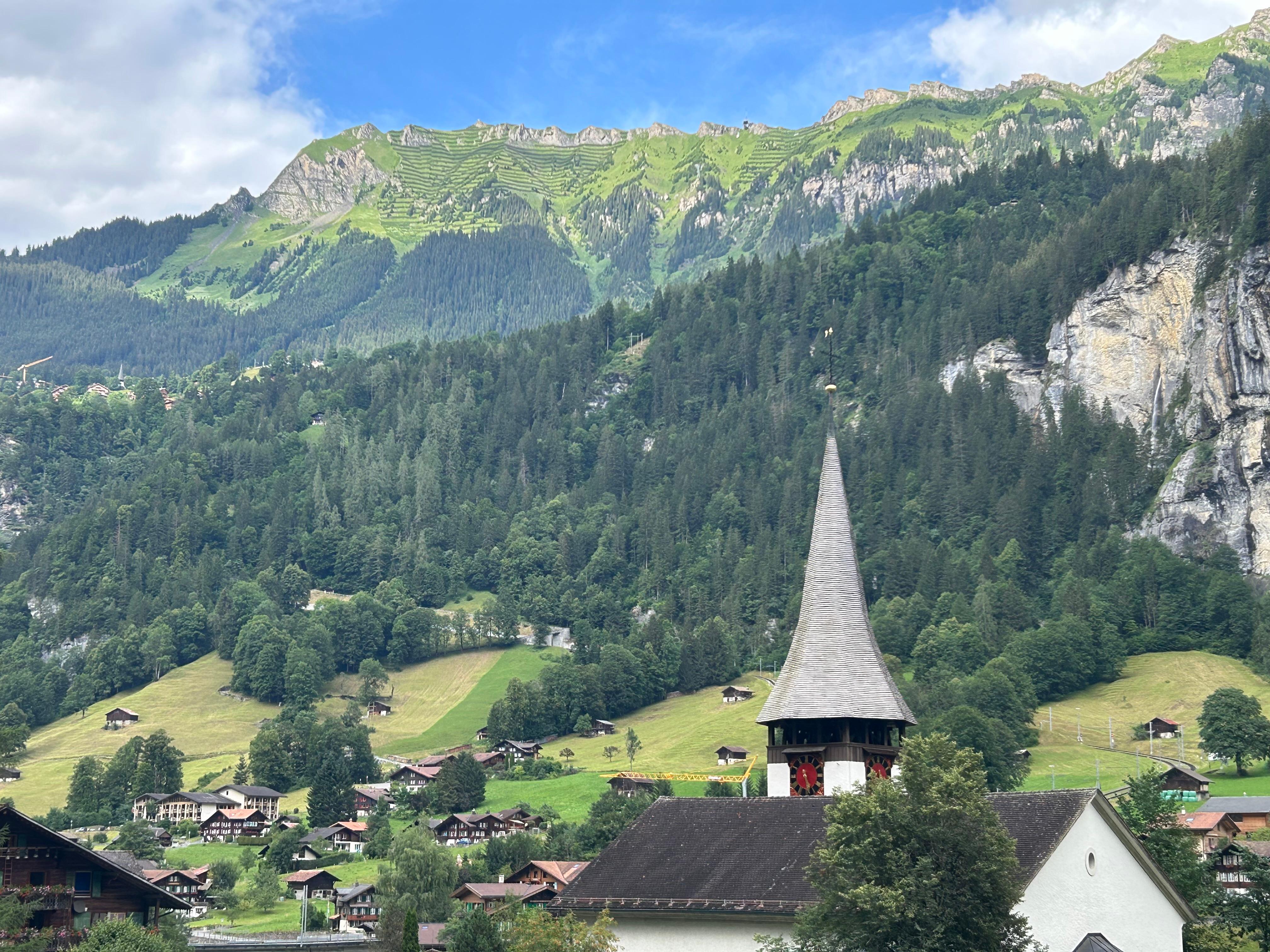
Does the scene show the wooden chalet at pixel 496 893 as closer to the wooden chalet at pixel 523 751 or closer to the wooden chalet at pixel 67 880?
the wooden chalet at pixel 67 880

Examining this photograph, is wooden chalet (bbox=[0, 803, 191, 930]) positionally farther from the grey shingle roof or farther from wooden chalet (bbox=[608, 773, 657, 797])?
wooden chalet (bbox=[608, 773, 657, 797])

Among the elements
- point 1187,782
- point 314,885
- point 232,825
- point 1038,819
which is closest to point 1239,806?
point 1187,782

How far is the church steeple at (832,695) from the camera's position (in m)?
54.4

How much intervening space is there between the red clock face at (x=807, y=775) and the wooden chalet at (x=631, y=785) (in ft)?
306

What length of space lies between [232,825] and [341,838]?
1573 cm

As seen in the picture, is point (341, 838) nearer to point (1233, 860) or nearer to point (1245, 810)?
point (1245, 810)

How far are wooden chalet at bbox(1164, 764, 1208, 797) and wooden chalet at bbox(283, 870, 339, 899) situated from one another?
6581 cm

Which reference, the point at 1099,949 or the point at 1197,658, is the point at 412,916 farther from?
the point at 1197,658

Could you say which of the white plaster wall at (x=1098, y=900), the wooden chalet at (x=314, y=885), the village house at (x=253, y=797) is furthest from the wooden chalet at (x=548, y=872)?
the white plaster wall at (x=1098, y=900)

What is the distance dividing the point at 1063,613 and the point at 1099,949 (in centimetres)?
16089

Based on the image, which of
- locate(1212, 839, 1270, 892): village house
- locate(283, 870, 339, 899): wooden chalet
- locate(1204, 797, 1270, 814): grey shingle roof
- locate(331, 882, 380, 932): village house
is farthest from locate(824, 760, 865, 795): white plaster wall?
locate(283, 870, 339, 899): wooden chalet

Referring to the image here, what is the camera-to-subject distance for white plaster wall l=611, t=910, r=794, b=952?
44.9 metres

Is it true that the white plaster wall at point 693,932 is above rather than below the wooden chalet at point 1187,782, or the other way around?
below

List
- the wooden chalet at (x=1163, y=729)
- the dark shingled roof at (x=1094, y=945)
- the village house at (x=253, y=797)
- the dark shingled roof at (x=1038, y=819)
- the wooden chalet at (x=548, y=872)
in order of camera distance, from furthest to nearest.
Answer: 1. the village house at (x=253, y=797)
2. the wooden chalet at (x=1163, y=729)
3. the wooden chalet at (x=548, y=872)
4. the dark shingled roof at (x=1094, y=945)
5. the dark shingled roof at (x=1038, y=819)
